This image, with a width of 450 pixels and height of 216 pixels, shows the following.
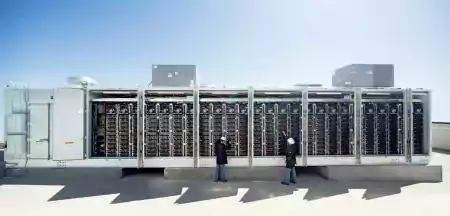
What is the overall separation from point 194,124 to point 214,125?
73 cm

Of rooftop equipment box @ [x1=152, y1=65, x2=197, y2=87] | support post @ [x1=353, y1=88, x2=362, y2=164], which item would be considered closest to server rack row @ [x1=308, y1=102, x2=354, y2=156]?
support post @ [x1=353, y1=88, x2=362, y2=164]

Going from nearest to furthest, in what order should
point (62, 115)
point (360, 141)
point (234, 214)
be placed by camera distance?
point (234, 214) < point (62, 115) < point (360, 141)

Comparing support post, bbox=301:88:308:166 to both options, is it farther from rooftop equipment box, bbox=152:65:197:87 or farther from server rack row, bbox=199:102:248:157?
rooftop equipment box, bbox=152:65:197:87

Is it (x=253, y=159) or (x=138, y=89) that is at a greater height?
(x=138, y=89)

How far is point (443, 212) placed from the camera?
4.98 metres

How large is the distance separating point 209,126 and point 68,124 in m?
4.37

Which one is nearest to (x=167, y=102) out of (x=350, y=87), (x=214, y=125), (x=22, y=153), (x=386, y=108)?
(x=214, y=125)

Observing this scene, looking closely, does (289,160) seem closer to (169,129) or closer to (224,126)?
(224,126)

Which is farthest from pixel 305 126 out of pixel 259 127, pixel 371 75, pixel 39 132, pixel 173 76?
pixel 39 132

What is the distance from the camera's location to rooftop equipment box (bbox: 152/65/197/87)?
24.3 ft

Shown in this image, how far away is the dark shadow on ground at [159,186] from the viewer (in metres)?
5.90

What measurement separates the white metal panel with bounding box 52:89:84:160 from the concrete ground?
913mm

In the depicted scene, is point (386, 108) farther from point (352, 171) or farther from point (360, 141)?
point (352, 171)

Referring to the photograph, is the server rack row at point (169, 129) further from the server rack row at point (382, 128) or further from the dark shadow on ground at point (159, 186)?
the server rack row at point (382, 128)
